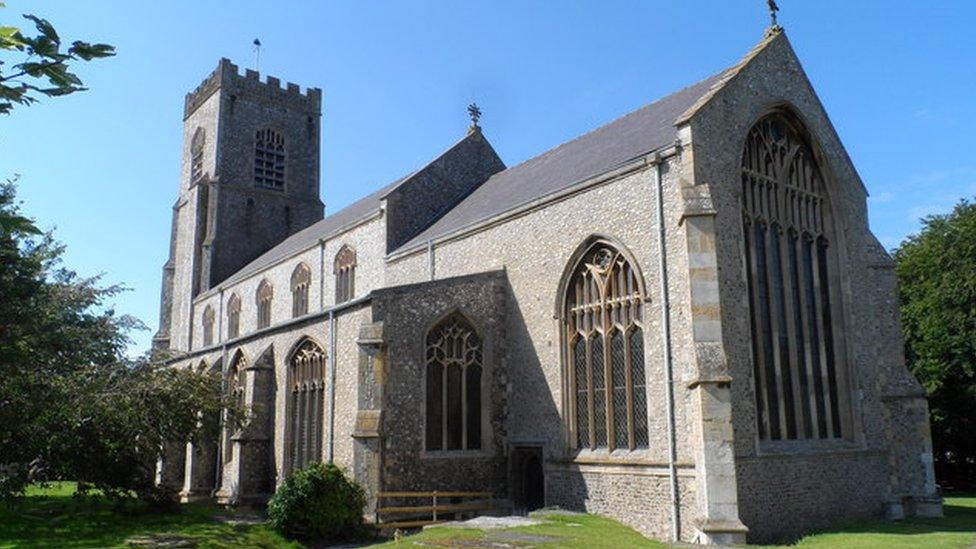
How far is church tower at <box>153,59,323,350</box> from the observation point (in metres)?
39.6

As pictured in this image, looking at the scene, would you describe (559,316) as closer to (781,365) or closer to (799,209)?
(781,365)

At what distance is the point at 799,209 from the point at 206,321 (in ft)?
96.3

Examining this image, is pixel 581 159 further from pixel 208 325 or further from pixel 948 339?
pixel 208 325

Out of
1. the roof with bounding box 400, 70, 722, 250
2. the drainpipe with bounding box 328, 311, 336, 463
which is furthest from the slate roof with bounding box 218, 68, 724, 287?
the drainpipe with bounding box 328, 311, 336, 463

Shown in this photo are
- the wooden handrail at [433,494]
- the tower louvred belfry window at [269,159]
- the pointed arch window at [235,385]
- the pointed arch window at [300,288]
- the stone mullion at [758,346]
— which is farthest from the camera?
the tower louvred belfry window at [269,159]

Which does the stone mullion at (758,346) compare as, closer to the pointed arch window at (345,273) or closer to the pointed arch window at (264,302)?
the pointed arch window at (345,273)

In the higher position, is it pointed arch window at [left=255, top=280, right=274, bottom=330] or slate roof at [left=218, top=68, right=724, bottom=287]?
slate roof at [left=218, top=68, right=724, bottom=287]

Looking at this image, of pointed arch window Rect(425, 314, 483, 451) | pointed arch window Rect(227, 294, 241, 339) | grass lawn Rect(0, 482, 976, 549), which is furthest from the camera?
pointed arch window Rect(227, 294, 241, 339)

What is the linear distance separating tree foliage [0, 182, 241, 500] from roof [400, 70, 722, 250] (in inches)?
322

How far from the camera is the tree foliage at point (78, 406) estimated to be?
56.1 ft

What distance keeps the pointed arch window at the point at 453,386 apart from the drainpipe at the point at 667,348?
5694 millimetres

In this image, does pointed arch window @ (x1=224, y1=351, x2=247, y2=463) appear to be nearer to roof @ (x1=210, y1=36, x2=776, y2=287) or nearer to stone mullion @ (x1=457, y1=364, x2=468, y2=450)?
roof @ (x1=210, y1=36, x2=776, y2=287)

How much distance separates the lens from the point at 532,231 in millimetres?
19688

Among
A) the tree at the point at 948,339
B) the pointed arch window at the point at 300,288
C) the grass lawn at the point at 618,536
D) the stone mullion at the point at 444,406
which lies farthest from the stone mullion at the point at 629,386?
the tree at the point at 948,339
